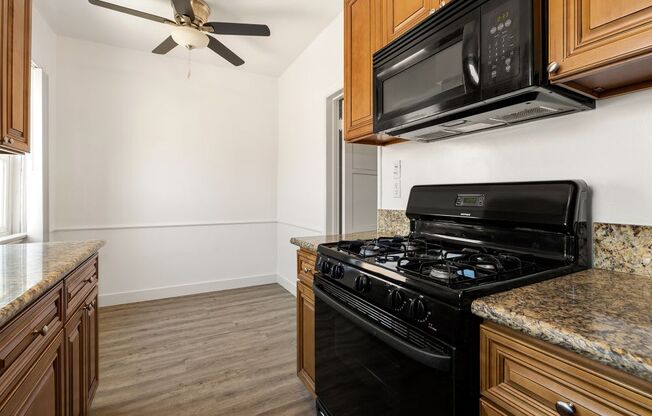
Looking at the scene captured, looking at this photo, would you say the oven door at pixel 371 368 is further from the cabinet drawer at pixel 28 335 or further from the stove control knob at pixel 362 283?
the cabinet drawer at pixel 28 335

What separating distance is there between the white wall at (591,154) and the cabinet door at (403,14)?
1.98ft

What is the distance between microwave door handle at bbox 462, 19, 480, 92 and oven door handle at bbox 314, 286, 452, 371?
875 mm

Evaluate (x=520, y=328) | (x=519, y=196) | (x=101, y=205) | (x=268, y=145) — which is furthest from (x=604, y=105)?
(x=101, y=205)

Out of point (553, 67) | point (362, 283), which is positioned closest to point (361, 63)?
point (553, 67)

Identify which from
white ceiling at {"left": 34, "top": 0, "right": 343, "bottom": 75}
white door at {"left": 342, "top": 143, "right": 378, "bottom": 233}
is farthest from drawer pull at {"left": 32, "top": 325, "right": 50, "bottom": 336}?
white ceiling at {"left": 34, "top": 0, "right": 343, "bottom": 75}

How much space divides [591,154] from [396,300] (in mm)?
880

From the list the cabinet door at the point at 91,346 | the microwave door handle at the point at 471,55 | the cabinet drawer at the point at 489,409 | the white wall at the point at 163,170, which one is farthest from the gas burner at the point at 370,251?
the white wall at the point at 163,170

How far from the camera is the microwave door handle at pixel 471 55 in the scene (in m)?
1.07

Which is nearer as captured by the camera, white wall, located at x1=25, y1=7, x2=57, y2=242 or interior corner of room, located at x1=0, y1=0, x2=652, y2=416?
interior corner of room, located at x1=0, y1=0, x2=652, y2=416

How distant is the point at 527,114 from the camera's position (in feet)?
3.94

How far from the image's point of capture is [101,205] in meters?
3.32

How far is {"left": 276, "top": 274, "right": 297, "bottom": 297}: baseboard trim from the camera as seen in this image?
3.63m

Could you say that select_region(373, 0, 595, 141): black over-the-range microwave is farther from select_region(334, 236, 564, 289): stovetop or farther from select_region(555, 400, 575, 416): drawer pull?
select_region(555, 400, 575, 416): drawer pull

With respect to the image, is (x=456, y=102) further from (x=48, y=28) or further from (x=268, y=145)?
(x=48, y=28)
